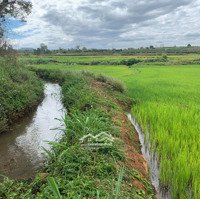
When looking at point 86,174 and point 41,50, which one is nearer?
point 86,174

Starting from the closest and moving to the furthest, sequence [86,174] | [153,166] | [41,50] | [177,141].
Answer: [86,174], [153,166], [177,141], [41,50]

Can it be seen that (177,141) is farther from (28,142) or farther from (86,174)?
(28,142)

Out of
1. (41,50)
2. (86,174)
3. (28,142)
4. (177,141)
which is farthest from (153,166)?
(41,50)

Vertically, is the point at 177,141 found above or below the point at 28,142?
above

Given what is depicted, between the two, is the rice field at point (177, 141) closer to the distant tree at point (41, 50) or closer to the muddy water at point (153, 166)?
the muddy water at point (153, 166)

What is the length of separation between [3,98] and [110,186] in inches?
294

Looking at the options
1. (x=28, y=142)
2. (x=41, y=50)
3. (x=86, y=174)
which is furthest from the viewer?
(x=41, y=50)

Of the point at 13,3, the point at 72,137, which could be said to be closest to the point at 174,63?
the point at 13,3

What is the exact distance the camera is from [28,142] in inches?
373

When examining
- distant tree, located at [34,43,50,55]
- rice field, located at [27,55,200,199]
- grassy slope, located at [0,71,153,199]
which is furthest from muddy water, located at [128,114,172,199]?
distant tree, located at [34,43,50,55]

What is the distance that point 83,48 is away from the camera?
90.1 m

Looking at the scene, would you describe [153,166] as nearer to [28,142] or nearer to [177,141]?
[177,141]

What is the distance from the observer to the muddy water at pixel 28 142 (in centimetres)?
730

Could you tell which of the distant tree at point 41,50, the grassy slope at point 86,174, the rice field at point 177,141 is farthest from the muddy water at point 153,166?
the distant tree at point 41,50
